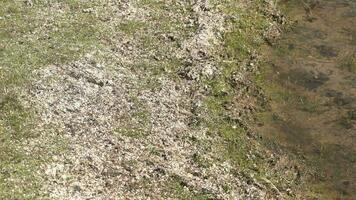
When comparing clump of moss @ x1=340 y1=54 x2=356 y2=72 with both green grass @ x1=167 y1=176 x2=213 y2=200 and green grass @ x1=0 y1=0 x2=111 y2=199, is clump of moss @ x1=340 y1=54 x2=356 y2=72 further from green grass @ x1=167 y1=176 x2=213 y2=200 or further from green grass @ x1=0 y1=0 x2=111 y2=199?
green grass @ x1=0 y1=0 x2=111 y2=199

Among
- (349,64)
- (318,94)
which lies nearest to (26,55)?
(318,94)

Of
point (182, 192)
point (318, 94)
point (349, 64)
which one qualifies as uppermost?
point (349, 64)

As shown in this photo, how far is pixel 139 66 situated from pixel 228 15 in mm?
9260

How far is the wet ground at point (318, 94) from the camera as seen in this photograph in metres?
31.0

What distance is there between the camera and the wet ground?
102ft

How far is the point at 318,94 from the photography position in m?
35.6

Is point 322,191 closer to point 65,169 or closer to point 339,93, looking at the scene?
point 339,93

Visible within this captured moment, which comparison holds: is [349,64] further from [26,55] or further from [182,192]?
[26,55]

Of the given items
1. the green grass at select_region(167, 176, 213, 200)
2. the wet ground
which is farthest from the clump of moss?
the green grass at select_region(167, 176, 213, 200)

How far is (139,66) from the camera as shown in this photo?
35625mm

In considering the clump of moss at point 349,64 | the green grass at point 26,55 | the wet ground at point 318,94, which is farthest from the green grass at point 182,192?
the clump of moss at point 349,64

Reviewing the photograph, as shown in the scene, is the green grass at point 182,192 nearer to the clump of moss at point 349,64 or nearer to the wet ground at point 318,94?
the wet ground at point 318,94

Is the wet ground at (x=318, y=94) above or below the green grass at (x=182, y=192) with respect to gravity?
above

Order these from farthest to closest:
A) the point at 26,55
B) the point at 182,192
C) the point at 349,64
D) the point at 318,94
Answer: the point at 349,64 < the point at 318,94 < the point at 26,55 < the point at 182,192
